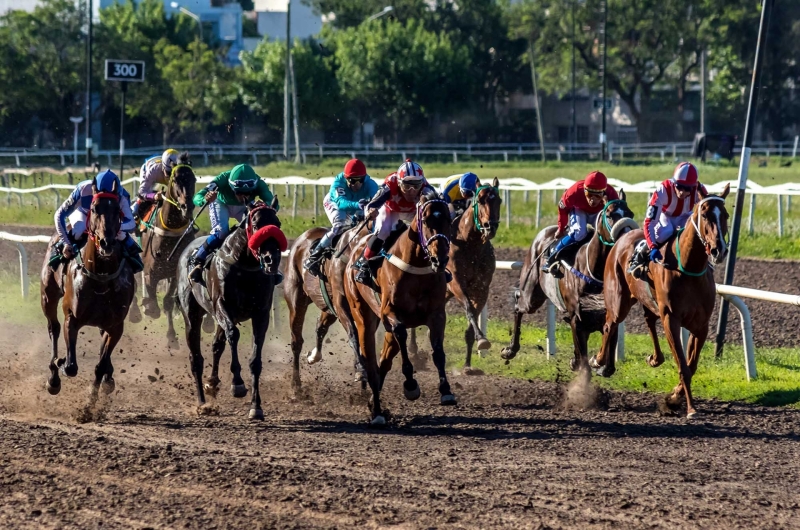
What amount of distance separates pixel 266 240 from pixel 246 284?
75 centimetres

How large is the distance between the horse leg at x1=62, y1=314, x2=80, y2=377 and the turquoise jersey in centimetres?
255

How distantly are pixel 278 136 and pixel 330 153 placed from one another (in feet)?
33.7

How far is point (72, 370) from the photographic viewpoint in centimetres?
904

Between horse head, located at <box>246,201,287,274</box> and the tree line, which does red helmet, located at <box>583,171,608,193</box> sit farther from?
the tree line

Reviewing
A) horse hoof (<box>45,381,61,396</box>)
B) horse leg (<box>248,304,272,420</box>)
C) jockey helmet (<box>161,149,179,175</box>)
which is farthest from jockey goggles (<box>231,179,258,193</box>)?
jockey helmet (<box>161,149,179,175</box>)

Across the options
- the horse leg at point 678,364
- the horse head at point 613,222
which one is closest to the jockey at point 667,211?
the horse leg at point 678,364

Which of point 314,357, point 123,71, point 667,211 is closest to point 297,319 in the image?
point 314,357

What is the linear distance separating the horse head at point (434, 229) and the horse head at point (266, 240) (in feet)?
3.33

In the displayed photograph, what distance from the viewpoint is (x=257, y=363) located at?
9016 millimetres

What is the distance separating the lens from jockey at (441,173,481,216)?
38.7 feet

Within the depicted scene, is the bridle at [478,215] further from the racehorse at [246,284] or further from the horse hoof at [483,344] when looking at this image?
the racehorse at [246,284]

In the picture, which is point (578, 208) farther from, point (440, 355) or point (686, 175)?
point (440, 355)

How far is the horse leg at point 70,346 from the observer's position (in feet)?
29.7

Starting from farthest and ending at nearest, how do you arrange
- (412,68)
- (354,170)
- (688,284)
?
(412,68)
(354,170)
(688,284)
